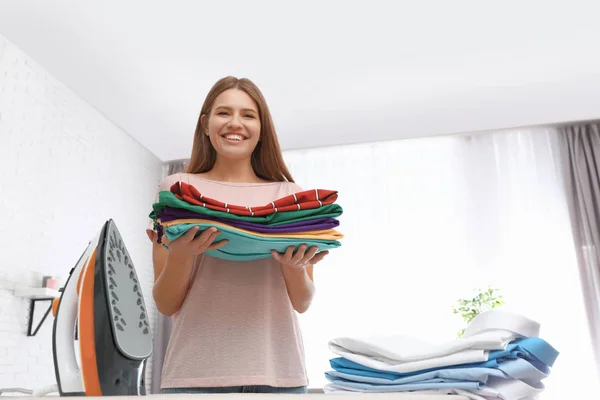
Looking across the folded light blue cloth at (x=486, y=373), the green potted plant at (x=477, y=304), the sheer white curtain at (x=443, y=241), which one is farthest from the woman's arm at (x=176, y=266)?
the sheer white curtain at (x=443, y=241)

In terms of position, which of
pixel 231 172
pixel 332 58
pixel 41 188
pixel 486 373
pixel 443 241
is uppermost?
pixel 332 58

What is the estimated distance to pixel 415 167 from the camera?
4156 millimetres

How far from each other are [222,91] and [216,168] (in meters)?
0.16

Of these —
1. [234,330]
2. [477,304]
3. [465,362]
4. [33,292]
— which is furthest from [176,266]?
[477,304]

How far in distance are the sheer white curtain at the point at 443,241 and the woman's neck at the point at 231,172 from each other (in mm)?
2933

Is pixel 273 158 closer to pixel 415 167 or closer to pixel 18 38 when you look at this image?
pixel 18 38

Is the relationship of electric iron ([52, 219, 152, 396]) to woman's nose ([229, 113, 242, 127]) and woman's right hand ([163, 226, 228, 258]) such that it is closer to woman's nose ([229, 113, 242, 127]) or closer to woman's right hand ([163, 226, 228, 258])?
woman's right hand ([163, 226, 228, 258])

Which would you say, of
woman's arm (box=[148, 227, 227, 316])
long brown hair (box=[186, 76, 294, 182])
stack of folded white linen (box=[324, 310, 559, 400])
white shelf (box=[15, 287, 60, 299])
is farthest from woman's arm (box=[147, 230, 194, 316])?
white shelf (box=[15, 287, 60, 299])

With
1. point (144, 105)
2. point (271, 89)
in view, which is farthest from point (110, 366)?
point (144, 105)

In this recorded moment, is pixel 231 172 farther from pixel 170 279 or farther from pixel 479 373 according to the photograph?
pixel 479 373

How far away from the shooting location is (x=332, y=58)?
3111mm

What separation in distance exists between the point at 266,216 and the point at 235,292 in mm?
277

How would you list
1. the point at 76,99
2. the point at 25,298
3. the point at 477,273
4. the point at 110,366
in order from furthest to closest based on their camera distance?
the point at 477,273
the point at 76,99
the point at 25,298
the point at 110,366

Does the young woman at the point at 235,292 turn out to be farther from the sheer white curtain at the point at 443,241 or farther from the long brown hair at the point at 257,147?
the sheer white curtain at the point at 443,241
